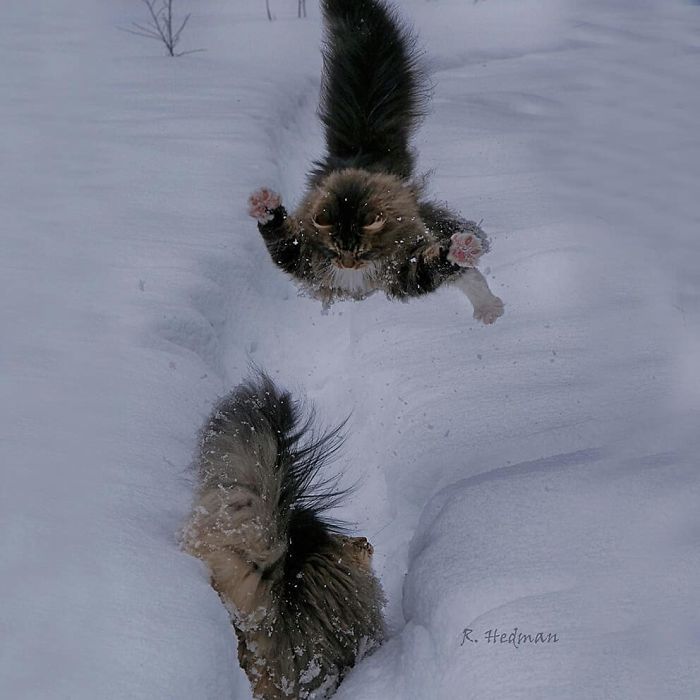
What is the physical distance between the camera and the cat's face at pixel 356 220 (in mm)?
2703

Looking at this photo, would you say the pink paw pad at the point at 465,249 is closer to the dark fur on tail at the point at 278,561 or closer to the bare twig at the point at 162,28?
the dark fur on tail at the point at 278,561

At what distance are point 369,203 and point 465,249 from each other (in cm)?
43

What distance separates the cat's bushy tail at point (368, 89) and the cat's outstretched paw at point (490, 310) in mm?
704

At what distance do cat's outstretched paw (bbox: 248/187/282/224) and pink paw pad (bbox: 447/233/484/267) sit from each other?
0.66 metres

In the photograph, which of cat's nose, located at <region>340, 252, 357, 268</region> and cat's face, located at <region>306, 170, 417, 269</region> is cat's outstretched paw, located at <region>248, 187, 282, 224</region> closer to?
cat's face, located at <region>306, 170, 417, 269</region>

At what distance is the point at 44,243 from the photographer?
2.94m

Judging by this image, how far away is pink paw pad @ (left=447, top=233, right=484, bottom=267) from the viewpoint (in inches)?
101

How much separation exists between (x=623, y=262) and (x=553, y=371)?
2.25ft

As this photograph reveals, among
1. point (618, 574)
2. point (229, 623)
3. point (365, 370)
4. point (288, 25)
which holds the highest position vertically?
point (288, 25)

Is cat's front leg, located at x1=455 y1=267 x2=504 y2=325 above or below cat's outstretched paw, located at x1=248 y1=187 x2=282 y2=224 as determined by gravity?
below

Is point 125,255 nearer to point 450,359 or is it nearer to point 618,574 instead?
point 450,359

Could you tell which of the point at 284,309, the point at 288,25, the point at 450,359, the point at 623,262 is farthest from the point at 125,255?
the point at 288,25
